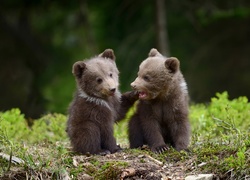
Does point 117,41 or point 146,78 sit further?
point 117,41

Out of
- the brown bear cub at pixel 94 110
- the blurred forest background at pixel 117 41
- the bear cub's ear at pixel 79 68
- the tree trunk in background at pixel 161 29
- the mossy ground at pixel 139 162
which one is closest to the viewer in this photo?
the mossy ground at pixel 139 162

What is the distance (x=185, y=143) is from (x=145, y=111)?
1.96ft

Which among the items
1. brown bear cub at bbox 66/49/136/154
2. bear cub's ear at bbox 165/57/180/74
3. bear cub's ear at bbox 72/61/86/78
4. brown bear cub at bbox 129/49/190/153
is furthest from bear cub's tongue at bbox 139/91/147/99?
bear cub's ear at bbox 72/61/86/78

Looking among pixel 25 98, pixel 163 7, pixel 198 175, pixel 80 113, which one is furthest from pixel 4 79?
pixel 198 175

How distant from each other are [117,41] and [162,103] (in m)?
11.1

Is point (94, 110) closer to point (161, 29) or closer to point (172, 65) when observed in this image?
point (172, 65)

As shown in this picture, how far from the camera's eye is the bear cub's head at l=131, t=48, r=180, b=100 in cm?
877

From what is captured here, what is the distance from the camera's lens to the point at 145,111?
349 inches

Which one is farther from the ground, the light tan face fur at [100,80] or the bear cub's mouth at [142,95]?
the light tan face fur at [100,80]

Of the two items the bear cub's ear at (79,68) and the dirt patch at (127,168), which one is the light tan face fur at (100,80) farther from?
the dirt patch at (127,168)

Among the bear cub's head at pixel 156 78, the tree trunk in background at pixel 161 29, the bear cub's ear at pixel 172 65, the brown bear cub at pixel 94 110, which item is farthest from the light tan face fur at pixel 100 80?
the tree trunk in background at pixel 161 29

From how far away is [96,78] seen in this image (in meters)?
8.85

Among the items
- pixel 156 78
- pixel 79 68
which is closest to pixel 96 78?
pixel 79 68

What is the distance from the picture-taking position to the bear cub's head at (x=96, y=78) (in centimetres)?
880
